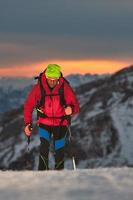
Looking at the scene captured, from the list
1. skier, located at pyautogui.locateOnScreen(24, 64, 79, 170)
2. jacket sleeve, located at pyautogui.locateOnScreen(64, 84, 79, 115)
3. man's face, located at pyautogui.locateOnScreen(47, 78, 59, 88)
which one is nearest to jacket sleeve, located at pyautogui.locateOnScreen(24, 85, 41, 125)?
skier, located at pyautogui.locateOnScreen(24, 64, 79, 170)

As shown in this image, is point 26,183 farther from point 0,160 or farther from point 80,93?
point 80,93

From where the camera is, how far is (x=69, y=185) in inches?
388

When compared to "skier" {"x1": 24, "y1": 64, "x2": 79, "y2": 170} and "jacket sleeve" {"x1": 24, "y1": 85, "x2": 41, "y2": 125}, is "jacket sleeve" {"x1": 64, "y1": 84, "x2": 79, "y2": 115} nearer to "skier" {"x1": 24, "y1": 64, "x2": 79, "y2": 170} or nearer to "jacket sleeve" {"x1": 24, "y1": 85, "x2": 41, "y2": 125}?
"skier" {"x1": 24, "y1": 64, "x2": 79, "y2": 170}

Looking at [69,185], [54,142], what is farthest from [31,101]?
[69,185]

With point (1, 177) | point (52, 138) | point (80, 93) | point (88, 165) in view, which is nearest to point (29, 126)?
point (52, 138)

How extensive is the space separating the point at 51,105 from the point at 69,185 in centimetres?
562

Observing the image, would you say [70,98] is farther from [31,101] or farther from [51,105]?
[31,101]

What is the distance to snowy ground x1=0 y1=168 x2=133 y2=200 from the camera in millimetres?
9016

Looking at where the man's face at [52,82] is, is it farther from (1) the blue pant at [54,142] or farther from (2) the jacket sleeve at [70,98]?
(1) the blue pant at [54,142]

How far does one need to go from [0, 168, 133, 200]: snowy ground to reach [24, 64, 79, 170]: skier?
4.02 meters

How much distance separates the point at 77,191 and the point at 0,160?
300ft

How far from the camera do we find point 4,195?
9.18m

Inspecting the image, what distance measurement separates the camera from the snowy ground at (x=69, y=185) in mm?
9016

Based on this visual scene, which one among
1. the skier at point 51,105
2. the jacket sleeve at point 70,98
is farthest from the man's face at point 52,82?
the jacket sleeve at point 70,98
